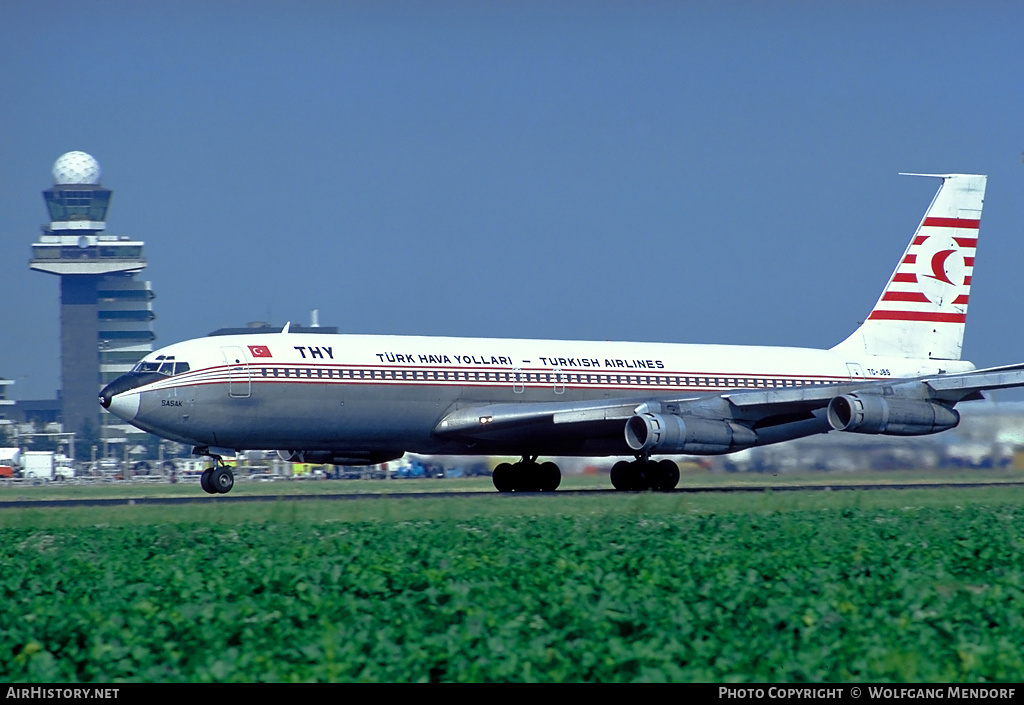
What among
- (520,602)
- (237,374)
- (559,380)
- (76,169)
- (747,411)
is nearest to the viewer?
(520,602)

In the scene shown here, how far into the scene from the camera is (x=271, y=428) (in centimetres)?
3294

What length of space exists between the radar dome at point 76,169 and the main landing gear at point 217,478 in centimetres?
14218

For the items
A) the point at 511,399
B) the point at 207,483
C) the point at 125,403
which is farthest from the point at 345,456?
the point at 125,403

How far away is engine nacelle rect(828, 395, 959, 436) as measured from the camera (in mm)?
34938

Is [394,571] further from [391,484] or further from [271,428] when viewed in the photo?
[391,484]

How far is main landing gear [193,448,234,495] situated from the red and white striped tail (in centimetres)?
1929

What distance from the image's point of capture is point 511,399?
36156mm

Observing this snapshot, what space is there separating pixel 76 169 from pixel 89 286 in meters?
16.0

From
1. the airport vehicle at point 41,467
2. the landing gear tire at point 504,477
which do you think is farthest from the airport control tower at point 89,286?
the landing gear tire at point 504,477

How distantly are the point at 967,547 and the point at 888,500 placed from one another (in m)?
11.4

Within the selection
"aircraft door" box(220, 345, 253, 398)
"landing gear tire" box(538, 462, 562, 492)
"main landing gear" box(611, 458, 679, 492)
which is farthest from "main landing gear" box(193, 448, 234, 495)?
"main landing gear" box(611, 458, 679, 492)

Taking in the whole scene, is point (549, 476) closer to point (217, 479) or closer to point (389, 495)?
point (389, 495)

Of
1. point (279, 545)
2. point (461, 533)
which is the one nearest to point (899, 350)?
point (461, 533)

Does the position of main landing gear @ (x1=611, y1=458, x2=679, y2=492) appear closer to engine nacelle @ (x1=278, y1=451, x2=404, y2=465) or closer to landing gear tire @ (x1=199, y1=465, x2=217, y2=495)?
engine nacelle @ (x1=278, y1=451, x2=404, y2=465)
